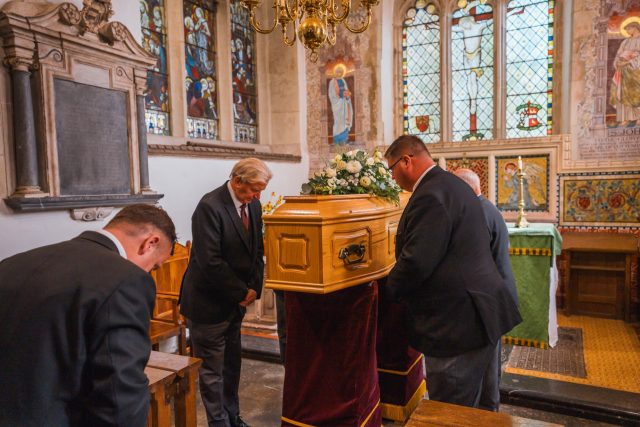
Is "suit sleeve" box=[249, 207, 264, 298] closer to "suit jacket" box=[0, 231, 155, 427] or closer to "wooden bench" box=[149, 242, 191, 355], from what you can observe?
"wooden bench" box=[149, 242, 191, 355]

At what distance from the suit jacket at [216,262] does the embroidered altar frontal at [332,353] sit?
40 cm

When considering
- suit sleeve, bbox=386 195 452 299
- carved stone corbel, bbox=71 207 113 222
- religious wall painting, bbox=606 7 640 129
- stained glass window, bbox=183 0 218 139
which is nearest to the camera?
suit sleeve, bbox=386 195 452 299

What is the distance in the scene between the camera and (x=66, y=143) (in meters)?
3.56

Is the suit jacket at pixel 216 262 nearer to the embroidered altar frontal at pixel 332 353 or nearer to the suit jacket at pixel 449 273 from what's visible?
the embroidered altar frontal at pixel 332 353

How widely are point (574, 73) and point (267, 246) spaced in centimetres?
531

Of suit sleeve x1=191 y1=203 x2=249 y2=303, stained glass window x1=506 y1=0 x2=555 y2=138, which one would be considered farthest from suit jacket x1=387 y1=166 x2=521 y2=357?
stained glass window x1=506 y1=0 x2=555 y2=138

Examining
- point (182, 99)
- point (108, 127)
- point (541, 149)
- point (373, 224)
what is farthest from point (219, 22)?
point (373, 224)

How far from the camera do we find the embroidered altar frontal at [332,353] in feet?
7.55

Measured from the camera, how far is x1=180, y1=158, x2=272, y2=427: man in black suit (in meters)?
2.54

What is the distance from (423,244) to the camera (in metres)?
1.96

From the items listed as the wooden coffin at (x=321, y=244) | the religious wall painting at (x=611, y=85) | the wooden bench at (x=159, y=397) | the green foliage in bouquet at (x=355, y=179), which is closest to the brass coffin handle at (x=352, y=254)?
the wooden coffin at (x=321, y=244)

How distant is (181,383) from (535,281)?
10.6ft

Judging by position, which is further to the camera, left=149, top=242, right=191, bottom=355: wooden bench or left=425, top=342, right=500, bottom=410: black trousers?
left=149, top=242, right=191, bottom=355: wooden bench

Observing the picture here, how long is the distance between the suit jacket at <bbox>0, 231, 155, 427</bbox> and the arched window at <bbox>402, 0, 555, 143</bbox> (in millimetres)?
6386
